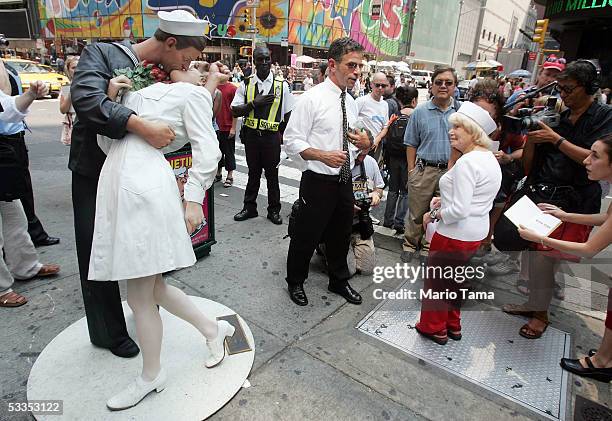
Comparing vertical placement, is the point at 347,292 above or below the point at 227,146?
below

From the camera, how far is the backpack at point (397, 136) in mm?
5031

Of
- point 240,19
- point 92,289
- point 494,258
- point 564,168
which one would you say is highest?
point 240,19

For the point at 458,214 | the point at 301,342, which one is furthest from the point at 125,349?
the point at 458,214

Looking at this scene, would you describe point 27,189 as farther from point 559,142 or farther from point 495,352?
point 559,142

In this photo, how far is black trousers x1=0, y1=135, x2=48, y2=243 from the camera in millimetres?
3191

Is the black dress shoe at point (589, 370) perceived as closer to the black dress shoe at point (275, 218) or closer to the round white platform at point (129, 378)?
the round white platform at point (129, 378)

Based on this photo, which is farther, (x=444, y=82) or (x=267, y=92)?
(x=267, y=92)

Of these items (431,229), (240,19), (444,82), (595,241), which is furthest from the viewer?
(240,19)

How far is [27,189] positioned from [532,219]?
151 inches

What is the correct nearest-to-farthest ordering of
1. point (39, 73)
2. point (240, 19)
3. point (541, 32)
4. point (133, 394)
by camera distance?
point (133, 394)
point (541, 32)
point (39, 73)
point (240, 19)

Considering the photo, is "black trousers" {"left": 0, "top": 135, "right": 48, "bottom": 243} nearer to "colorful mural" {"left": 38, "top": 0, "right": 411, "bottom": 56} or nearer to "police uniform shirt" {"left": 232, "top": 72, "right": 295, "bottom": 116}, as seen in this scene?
"police uniform shirt" {"left": 232, "top": 72, "right": 295, "bottom": 116}

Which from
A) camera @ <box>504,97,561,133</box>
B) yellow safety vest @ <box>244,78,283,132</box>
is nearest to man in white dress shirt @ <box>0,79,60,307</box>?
yellow safety vest @ <box>244,78,283,132</box>

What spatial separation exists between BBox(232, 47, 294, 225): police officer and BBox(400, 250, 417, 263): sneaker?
5.43ft

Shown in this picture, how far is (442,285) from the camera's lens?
9.48 feet
